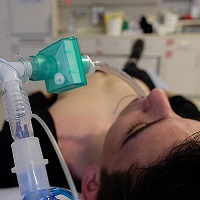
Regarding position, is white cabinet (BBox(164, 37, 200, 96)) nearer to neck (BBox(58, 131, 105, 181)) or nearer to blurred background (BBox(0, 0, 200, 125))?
blurred background (BBox(0, 0, 200, 125))

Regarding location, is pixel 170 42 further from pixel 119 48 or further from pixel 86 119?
pixel 86 119

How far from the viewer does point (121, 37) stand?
3.27m

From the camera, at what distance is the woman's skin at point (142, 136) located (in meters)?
0.69

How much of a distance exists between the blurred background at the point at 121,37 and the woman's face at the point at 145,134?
2.33m

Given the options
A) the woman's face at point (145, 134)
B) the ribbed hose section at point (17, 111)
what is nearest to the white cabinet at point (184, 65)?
the woman's face at point (145, 134)

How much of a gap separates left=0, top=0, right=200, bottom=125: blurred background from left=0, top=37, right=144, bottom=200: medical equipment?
260 centimetres

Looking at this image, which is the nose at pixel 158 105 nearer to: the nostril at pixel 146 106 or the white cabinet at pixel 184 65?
the nostril at pixel 146 106

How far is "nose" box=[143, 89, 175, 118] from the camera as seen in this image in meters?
0.86

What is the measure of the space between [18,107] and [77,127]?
2.75 ft

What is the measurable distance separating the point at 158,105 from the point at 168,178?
34 centimetres

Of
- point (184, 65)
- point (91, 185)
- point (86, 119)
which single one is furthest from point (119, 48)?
point (91, 185)

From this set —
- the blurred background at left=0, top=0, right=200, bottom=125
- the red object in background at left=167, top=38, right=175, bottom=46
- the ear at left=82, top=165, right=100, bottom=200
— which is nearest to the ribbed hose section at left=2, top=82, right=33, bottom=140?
the ear at left=82, top=165, right=100, bottom=200

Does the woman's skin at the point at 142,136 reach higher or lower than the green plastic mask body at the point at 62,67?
lower

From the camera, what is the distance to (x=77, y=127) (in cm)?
125
